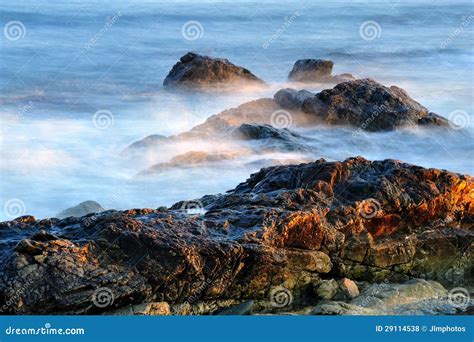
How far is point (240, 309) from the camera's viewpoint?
26.3 feet

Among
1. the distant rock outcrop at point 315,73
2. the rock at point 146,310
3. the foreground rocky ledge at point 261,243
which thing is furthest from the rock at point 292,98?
the rock at point 146,310

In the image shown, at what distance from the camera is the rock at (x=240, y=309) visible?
7.96 metres

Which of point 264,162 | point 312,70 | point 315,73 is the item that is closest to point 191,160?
point 264,162

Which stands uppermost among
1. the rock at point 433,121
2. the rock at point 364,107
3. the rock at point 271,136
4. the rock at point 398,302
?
the rock at point 364,107

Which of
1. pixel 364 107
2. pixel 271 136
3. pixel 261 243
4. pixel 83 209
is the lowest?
pixel 261 243

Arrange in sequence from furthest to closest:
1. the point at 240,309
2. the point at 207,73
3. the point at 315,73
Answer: the point at 315,73
the point at 207,73
the point at 240,309

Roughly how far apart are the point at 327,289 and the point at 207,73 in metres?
11.0

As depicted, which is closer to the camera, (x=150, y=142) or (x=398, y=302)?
(x=398, y=302)

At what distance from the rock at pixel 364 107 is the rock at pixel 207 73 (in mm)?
3596

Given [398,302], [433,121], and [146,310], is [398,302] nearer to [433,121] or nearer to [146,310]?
[146,310]

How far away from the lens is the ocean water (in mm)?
14695

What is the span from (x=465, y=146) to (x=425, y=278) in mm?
7881

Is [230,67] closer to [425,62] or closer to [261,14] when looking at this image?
[425,62]

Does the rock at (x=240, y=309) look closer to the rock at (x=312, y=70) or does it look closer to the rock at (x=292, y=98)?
the rock at (x=292, y=98)
